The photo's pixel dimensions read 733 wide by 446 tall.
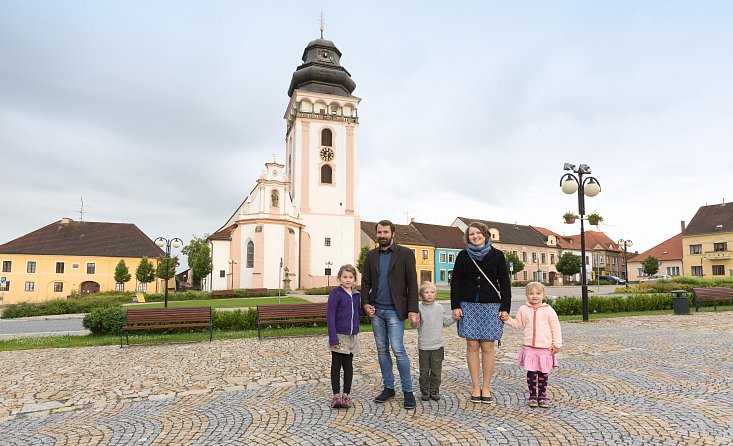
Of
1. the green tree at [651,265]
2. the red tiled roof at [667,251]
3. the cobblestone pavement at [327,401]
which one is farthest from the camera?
the red tiled roof at [667,251]

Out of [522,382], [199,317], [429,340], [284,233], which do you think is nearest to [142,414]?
[429,340]

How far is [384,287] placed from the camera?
16.9ft

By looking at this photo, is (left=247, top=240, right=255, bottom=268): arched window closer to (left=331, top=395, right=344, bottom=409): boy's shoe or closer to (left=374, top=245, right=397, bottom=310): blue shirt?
(left=331, top=395, right=344, bottom=409): boy's shoe

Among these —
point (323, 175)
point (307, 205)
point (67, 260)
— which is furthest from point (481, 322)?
point (67, 260)

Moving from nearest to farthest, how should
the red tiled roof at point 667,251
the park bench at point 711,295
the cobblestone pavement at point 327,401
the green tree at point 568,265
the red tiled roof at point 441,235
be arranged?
the cobblestone pavement at point 327,401, the park bench at point 711,295, the red tiled roof at point 441,235, the green tree at point 568,265, the red tiled roof at point 667,251

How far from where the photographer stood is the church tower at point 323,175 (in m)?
44.5

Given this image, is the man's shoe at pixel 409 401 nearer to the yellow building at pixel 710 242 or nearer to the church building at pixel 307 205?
the church building at pixel 307 205

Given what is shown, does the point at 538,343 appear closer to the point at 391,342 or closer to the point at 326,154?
the point at 391,342

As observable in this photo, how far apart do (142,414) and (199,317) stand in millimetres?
6863

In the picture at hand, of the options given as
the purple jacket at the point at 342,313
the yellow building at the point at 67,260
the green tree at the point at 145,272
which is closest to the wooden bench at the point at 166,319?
the purple jacket at the point at 342,313

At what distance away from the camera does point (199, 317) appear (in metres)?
11.7

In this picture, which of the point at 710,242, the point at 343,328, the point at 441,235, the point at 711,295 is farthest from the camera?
the point at 441,235

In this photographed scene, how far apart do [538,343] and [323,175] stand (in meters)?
41.5

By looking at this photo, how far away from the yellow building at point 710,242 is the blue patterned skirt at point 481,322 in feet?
196
